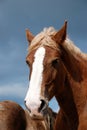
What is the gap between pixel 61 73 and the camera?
736 centimetres

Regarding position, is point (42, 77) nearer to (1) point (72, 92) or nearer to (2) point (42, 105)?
(2) point (42, 105)

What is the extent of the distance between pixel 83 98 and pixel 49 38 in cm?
116

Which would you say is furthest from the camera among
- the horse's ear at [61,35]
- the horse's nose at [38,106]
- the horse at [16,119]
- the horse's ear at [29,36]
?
the horse at [16,119]

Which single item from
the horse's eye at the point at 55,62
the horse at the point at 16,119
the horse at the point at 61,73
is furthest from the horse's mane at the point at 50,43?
the horse at the point at 16,119

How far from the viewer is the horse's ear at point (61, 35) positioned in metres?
7.54

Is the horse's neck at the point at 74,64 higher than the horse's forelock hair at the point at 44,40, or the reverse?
the horse's forelock hair at the point at 44,40

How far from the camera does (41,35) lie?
25.1ft

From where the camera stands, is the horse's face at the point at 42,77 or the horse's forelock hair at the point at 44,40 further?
the horse's forelock hair at the point at 44,40

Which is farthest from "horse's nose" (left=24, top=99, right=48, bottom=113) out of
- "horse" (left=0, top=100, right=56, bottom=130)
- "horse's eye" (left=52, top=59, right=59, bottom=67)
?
"horse" (left=0, top=100, right=56, bottom=130)

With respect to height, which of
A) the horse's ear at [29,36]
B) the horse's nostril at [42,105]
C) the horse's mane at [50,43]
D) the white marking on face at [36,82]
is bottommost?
the horse's nostril at [42,105]

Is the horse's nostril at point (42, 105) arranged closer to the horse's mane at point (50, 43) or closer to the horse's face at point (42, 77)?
the horse's face at point (42, 77)

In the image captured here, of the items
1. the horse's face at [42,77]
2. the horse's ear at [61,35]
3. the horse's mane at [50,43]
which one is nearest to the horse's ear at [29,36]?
the horse's mane at [50,43]

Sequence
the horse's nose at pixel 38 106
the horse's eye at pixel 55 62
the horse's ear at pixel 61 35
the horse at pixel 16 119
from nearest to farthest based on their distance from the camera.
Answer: the horse's nose at pixel 38 106, the horse's eye at pixel 55 62, the horse's ear at pixel 61 35, the horse at pixel 16 119

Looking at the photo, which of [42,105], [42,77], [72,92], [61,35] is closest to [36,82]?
[42,77]
